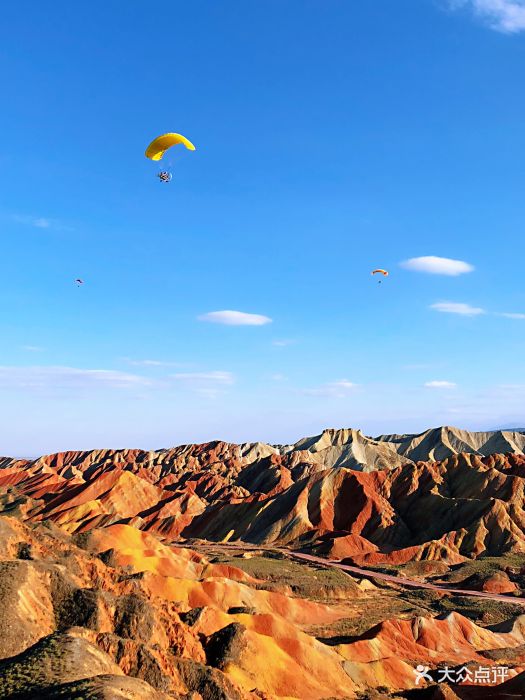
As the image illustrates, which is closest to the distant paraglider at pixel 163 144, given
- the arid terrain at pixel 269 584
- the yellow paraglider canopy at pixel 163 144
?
the yellow paraglider canopy at pixel 163 144

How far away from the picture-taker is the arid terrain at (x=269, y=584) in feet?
90.8

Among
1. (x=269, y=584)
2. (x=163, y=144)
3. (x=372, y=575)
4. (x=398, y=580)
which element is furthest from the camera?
(x=372, y=575)

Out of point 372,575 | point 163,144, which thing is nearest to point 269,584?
point 372,575

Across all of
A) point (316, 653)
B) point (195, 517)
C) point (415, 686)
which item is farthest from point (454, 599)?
point (195, 517)

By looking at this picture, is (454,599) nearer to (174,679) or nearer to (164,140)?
(174,679)

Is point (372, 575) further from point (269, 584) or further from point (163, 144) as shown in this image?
point (163, 144)

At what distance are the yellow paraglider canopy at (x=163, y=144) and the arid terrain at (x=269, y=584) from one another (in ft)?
106

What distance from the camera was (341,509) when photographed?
13050 centimetres

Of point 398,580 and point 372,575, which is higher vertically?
point 372,575

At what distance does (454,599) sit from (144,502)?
92513 millimetres

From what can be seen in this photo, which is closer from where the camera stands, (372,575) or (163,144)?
(163,144)

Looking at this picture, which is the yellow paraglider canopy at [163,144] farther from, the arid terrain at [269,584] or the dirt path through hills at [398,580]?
the dirt path through hills at [398,580]

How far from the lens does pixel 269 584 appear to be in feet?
251

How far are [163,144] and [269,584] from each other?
5722 centimetres
